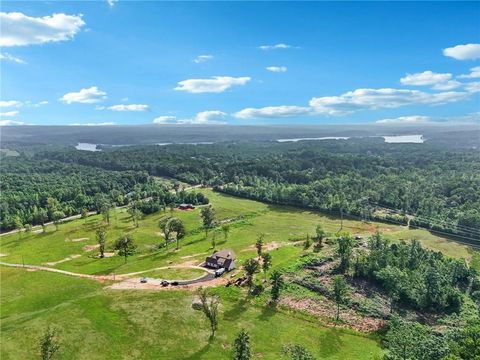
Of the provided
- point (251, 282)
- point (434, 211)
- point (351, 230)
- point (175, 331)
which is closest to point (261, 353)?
point (175, 331)

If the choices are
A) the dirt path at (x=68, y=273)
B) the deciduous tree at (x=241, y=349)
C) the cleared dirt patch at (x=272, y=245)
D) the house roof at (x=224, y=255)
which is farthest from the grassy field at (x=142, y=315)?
the deciduous tree at (x=241, y=349)

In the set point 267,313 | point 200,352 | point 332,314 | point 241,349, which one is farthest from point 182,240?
point 241,349

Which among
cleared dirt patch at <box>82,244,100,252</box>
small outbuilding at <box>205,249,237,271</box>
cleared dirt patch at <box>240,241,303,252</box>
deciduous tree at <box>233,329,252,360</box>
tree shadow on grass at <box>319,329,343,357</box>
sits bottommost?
cleared dirt patch at <box>82,244,100,252</box>

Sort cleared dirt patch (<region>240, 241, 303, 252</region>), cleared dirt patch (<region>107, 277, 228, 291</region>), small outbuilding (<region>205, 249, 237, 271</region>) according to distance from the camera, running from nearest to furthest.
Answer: cleared dirt patch (<region>107, 277, 228, 291</region>), small outbuilding (<region>205, 249, 237, 271</region>), cleared dirt patch (<region>240, 241, 303, 252</region>)

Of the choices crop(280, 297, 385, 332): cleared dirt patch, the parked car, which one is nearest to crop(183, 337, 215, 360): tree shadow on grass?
crop(280, 297, 385, 332): cleared dirt patch

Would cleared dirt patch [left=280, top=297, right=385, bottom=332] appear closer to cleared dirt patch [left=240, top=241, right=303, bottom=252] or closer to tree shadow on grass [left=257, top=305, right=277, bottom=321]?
tree shadow on grass [left=257, top=305, right=277, bottom=321]

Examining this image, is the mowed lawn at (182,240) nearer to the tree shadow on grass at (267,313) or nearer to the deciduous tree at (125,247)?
the deciduous tree at (125,247)

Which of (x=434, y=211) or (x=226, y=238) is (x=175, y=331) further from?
(x=434, y=211)

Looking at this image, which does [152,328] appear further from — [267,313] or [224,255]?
[224,255]
